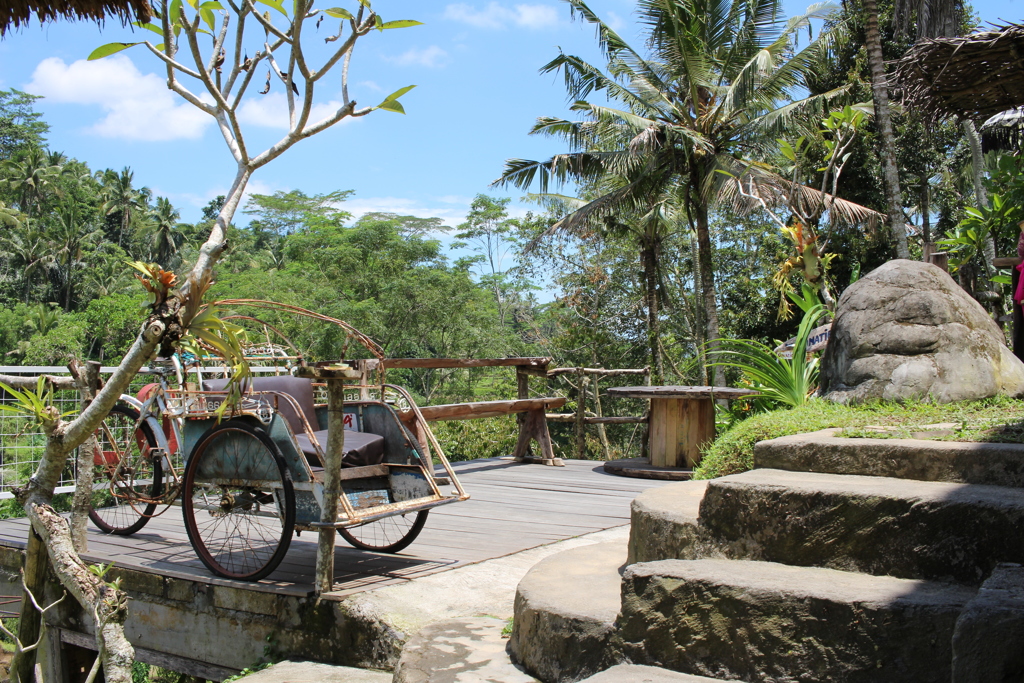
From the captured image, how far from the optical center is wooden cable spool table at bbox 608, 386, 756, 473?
702 cm

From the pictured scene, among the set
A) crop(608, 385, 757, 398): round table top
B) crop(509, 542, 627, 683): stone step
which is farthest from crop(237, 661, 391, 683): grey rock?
crop(608, 385, 757, 398): round table top

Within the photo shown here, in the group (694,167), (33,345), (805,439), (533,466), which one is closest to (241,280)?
(33,345)

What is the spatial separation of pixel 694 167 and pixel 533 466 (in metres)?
10.6

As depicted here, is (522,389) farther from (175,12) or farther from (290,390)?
(175,12)

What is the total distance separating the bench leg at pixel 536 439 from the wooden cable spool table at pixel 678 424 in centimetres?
150

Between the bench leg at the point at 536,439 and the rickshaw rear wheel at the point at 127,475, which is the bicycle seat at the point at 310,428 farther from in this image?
the bench leg at the point at 536,439

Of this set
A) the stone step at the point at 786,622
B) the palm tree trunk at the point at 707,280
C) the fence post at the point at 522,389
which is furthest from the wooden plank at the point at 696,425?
the palm tree trunk at the point at 707,280

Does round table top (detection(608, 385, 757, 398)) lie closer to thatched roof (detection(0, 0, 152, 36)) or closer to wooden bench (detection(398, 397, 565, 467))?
wooden bench (detection(398, 397, 565, 467))

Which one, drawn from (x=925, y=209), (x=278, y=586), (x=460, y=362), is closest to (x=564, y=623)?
(x=278, y=586)

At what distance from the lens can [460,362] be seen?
7.59 meters

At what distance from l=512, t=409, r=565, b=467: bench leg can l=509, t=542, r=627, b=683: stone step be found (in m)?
5.37

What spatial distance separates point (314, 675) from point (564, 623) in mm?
1307

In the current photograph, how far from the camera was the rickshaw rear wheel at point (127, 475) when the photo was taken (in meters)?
4.98

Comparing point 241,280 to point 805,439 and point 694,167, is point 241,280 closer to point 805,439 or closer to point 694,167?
point 694,167
